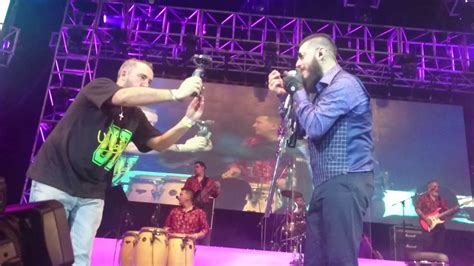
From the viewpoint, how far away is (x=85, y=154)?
282cm

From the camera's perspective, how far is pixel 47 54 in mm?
10578

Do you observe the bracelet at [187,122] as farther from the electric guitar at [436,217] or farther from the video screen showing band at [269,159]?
the electric guitar at [436,217]

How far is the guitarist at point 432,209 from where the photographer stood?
8.83 m

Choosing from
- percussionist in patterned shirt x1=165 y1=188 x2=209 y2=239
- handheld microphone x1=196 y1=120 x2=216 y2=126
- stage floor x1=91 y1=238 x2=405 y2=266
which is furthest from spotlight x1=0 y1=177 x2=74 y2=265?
handheld microphone x1=196 y1=120 x2=216 y2=126

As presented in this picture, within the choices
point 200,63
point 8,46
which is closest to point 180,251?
point 200,63

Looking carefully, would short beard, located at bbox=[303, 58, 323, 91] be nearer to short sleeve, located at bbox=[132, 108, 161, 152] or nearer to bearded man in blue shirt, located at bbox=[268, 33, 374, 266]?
bearded man in blue shirt, located at bbox=[268, 33, 374, 266]

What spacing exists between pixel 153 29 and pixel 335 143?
Answer: 9215mm

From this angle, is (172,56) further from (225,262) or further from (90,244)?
(90,244)

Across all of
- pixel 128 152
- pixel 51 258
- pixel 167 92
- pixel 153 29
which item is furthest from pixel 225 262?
pixel 153 29

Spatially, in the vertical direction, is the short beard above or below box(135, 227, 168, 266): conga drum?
above

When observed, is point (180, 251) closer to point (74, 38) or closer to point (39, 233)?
point (39, 233)

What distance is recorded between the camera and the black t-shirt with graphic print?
277 cm

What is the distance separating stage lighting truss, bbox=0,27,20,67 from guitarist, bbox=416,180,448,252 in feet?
29.4

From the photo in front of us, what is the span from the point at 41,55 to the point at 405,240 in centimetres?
921
